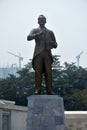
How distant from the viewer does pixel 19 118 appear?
2197cm

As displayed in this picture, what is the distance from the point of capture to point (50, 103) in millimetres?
11609

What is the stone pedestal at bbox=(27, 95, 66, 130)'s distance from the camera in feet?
37.5

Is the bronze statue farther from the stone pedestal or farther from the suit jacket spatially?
the stone pedestal

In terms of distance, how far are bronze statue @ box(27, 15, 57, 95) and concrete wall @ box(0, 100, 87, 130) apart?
208 inches

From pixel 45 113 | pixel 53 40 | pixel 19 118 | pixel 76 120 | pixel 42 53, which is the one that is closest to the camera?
pixel 45 113

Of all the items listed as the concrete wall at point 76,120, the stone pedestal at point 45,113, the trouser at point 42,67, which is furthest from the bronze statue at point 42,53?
the concrete wall at point 76,120

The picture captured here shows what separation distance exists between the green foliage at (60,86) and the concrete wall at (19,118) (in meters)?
13.5

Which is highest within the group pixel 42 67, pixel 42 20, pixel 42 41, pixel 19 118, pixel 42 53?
pixel 42 20

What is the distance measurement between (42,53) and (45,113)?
152 cm

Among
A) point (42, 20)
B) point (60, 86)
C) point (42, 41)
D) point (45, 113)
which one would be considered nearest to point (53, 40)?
point (42, 41)

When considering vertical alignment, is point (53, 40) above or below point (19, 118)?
above

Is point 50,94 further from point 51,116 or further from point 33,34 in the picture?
point 33,34

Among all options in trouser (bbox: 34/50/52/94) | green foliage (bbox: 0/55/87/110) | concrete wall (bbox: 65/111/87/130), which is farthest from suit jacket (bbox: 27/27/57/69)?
green foliage (bbox: 0/55/87/110)

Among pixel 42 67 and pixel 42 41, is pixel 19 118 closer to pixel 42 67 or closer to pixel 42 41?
pixel 42 67
